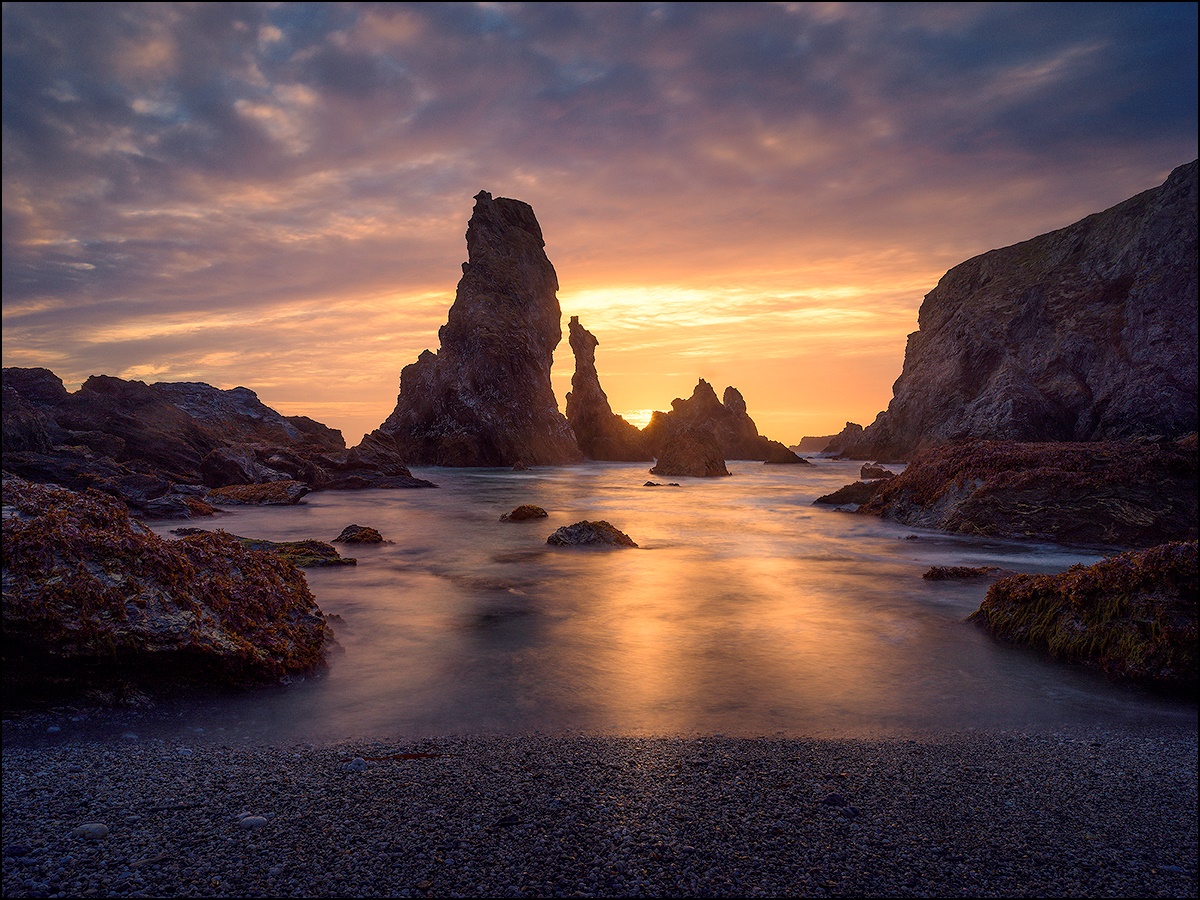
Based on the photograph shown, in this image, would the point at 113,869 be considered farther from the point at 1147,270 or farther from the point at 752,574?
the point at 1147,270

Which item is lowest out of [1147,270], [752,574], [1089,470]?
[752,574]

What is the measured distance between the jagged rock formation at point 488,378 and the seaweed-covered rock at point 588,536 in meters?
52.1

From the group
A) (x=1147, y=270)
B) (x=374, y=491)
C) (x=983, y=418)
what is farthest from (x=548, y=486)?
(x=1147, y=270)

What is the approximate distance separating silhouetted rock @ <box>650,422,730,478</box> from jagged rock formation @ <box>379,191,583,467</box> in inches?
770

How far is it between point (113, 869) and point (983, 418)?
71939mm

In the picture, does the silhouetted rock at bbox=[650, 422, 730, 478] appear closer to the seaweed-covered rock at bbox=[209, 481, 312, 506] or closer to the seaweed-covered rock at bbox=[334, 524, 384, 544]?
the seaweed-covered rock at bbox=[209, 481, 312, 506]

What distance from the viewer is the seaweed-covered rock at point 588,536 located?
1634 centimetres

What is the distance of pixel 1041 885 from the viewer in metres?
3.20

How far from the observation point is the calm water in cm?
554

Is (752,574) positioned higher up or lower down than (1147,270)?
lower down

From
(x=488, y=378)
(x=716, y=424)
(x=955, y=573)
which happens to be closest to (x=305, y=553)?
(x=955, y=573)

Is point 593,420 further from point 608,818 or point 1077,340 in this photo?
point 608,818

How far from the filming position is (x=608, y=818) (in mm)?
3768

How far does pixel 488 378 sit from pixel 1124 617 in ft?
216
